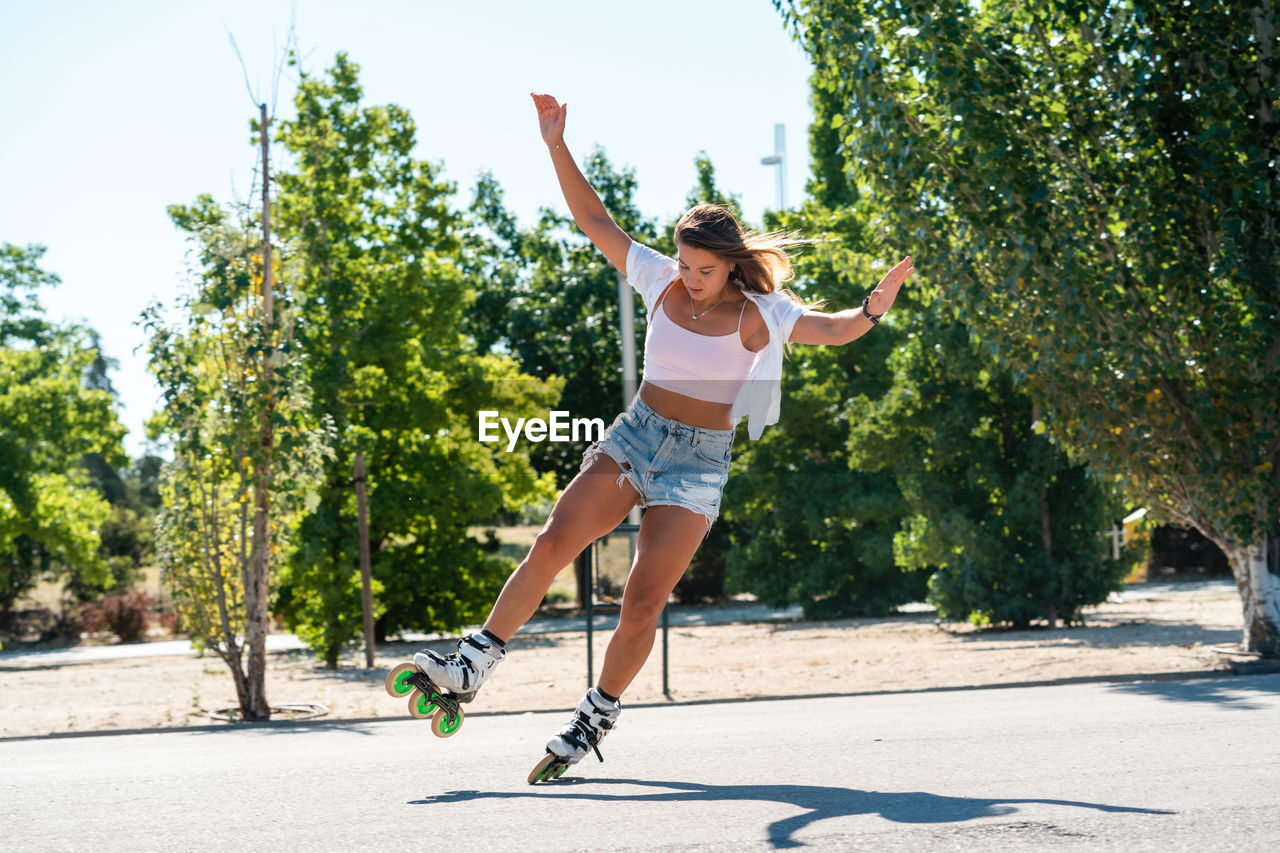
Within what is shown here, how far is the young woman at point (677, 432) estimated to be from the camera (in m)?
4.43

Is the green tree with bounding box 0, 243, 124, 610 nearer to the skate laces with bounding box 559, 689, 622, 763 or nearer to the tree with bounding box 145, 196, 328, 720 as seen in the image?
the tree with bounding box 145, 196, 328, 720

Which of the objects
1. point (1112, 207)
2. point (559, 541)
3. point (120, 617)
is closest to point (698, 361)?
point (559, 541)

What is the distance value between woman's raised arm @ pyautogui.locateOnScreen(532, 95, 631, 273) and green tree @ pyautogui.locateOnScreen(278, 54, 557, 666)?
11.3 metres

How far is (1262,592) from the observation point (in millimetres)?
10961

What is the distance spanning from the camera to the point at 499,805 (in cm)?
447

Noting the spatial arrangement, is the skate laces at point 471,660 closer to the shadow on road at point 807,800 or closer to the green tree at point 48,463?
the shadow on road at point 807,800

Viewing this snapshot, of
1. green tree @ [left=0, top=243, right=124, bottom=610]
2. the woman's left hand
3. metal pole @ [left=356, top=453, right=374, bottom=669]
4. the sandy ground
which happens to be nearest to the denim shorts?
the woman's left hand

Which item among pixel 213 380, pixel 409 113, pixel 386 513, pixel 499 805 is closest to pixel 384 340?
pixel 386 513

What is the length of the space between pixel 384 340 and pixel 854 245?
335 inches

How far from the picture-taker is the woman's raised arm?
483cm

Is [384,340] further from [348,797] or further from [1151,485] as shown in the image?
[348,797]

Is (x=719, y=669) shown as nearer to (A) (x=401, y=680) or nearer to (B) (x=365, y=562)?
(B) (x=365, y=562)

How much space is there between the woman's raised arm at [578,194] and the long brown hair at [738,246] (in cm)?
33

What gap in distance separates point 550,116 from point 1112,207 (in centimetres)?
753
